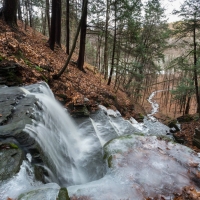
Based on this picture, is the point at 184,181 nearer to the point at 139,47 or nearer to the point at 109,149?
the point at 109,149

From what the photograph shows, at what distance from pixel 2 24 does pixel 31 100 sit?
7167 mm

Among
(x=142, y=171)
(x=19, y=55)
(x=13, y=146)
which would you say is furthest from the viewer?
(x=19, y=55)

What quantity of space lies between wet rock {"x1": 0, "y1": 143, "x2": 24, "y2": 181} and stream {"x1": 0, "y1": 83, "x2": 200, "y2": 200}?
0.11 m

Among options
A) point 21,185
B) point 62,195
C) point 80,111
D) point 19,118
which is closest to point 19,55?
point 80,111

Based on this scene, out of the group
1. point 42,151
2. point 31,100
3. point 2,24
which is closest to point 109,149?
point 42,151

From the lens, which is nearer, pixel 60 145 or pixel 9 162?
pixel 9 162

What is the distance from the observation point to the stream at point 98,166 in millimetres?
3061

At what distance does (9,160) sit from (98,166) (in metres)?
2.88

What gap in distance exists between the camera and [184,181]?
12.2 feet

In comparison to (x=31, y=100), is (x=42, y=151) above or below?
below

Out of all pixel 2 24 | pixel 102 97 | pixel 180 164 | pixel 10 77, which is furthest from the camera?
pixel 102 97

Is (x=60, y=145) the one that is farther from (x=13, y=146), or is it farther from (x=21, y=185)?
(x=21, y=185)

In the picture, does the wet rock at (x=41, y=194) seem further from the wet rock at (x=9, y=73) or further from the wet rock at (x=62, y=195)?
the wet rock at (x=9, y=73)

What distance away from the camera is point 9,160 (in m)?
3.21
